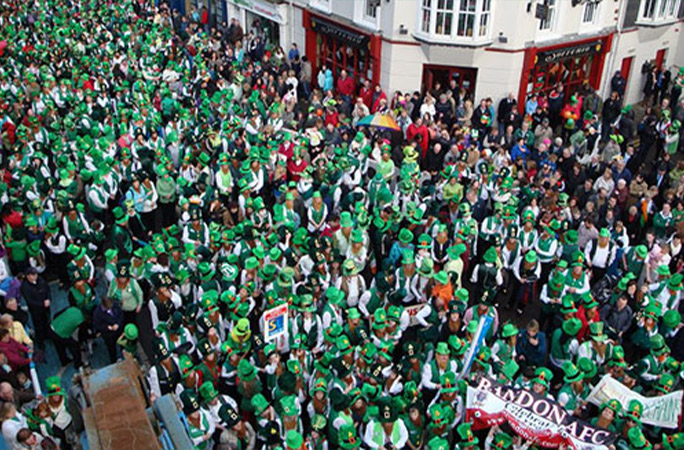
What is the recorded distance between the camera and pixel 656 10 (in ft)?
65.9

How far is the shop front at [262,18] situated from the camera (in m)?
23.0

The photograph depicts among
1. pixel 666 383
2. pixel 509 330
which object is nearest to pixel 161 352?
pixel 509 330

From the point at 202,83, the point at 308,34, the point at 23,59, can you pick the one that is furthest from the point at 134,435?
the point at 308,34

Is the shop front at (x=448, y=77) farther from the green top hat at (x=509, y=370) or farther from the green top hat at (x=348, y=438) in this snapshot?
the green top hat at (x=348, y=438)

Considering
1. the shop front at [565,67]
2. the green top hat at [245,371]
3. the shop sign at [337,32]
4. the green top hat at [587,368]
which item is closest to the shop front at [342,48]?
the shop sign at [337,32]

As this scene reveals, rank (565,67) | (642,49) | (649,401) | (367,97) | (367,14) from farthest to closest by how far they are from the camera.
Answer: (642,49), (565,67), (367,14), (367,97), (649,401)

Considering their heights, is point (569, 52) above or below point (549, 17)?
below

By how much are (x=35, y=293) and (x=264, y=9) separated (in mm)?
16783

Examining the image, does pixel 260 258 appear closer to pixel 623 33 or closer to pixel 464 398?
pixel 464 398

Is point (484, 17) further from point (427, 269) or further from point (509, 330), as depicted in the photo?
point (509, 330)

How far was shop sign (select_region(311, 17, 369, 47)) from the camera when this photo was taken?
19688 mm

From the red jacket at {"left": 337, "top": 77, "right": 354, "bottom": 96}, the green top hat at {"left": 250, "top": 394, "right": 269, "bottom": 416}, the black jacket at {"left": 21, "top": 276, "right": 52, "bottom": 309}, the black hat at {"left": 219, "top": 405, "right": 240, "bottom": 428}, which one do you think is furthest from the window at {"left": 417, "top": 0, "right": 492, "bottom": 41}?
the black hat at {"left": 219, "top": 405, "right": 240, "bottom": 428}

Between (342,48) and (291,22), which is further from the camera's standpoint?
(291,22)

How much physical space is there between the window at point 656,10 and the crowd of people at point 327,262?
218 inches
